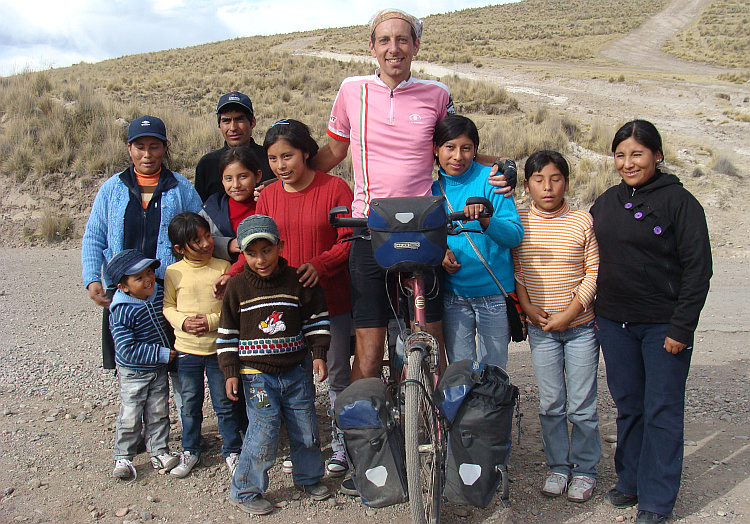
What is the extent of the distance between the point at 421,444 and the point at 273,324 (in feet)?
3.24

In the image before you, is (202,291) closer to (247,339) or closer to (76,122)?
(247,339)

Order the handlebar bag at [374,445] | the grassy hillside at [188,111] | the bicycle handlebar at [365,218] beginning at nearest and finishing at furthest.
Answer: the handlebar bag at [374,445]
the bicycle handlebar at [365,218]
the grassy hillside at [188,111]

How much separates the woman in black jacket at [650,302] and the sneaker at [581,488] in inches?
5.7

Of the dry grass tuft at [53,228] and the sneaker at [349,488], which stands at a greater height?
the dry grass tuft at [53,228]

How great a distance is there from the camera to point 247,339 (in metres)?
3.26

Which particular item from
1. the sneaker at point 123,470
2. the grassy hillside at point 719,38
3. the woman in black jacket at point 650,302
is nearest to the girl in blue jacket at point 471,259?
the woman in black jacket at point 650,302

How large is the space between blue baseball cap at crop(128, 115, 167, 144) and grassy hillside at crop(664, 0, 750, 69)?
32285 mm

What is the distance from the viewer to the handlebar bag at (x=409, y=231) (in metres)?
2.78

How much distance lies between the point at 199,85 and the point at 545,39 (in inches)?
1336

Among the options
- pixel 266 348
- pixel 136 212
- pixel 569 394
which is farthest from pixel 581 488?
pixel 136 212

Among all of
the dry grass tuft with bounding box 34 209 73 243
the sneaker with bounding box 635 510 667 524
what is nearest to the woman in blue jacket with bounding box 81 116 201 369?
the sneaker with bounding box 635 510 667 524

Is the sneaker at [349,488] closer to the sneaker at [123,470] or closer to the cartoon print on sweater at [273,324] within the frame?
the cartoon print on sweater at [273,324]

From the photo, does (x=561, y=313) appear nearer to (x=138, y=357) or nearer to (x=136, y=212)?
(x=138, y=357)

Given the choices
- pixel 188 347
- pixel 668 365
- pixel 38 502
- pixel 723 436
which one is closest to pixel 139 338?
pixel 188 347
